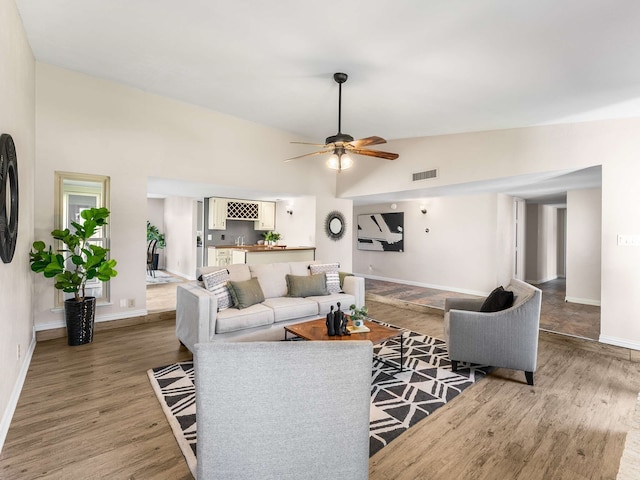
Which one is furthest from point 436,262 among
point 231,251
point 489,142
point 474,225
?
point 231,251

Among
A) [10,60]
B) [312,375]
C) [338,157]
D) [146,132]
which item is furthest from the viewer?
[146,132]

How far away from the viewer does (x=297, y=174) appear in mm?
6363

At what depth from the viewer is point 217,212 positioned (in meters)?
7.28

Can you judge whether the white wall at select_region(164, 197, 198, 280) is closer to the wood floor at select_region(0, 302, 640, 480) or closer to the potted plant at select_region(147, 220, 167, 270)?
the potted plant at select_region(147, 220, 167, 270)

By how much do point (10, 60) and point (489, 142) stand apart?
5231 mm

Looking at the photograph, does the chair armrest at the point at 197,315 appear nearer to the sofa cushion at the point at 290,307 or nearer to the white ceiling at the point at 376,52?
the sofa cushion at the point at 290,307

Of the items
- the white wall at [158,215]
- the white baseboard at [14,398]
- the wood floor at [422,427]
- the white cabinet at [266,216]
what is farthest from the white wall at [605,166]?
the white wall at [158,215]

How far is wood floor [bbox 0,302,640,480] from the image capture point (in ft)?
6.20

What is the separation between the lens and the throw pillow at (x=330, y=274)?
4562 millimetres

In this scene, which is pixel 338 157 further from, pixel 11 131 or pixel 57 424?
pixel 57 424

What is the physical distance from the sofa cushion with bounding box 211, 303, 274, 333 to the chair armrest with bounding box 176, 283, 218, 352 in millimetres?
90

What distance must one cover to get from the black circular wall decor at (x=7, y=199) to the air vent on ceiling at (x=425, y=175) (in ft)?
16.6

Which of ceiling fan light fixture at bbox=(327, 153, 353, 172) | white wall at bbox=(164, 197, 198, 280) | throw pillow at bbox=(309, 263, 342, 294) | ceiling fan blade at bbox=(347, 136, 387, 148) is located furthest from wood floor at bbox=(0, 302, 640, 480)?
white wall at bbox=(164, 197, 198, 280)

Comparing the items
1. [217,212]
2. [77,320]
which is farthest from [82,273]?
[217,212]
